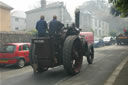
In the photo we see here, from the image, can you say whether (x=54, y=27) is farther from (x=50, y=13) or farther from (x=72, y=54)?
(x=50, y=13)

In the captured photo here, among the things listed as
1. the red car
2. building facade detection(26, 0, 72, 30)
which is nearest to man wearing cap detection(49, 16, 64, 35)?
the red car

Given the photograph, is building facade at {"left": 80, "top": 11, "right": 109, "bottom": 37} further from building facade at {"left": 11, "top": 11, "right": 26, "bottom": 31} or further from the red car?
the red car

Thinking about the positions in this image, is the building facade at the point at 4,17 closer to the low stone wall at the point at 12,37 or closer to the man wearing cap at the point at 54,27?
the low stone wall at the point at 12,37

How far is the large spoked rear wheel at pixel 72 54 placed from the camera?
24.7 ft

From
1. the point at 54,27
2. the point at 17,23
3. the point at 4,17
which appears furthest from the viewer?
the point at 17,23

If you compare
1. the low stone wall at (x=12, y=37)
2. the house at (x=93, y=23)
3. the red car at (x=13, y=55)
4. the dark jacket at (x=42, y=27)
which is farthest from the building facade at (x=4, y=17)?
the house at (x=93, y=23)

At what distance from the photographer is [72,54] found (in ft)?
26.7

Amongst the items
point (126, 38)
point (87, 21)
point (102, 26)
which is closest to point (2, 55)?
point (126, 38)

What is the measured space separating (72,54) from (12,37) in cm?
1109

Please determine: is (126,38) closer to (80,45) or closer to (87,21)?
(80,45)

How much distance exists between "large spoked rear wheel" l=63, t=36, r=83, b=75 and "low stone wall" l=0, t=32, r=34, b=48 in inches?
373

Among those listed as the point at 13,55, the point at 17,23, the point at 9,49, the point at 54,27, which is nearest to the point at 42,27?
the point at 54,27

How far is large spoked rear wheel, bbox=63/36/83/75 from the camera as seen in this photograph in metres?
7.52

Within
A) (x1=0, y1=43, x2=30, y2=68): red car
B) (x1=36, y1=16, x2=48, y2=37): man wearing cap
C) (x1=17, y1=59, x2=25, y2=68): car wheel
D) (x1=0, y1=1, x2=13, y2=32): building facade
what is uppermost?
(x1=0, y1=1, x2=13, y2=32): building facade
